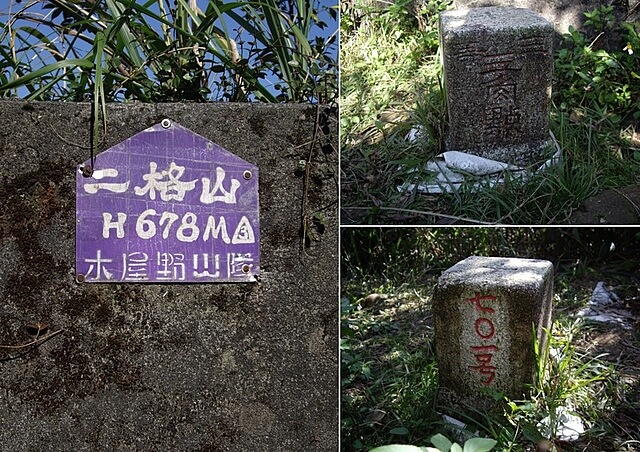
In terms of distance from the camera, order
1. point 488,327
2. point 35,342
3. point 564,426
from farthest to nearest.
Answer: point 488,327 < point 564,426 < point 35,342

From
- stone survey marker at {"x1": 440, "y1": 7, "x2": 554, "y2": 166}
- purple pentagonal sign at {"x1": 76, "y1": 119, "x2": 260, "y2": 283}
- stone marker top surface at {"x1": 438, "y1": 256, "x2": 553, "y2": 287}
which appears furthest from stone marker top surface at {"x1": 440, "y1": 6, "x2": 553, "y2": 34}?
purple pentagonal sign at {"x1": 76, "y1": 119, "x2": 260, "y2": 283}

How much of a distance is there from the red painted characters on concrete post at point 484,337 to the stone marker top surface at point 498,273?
0.24 feet

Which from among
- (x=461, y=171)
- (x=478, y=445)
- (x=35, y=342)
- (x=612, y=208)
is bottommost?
(x=478, y=445)

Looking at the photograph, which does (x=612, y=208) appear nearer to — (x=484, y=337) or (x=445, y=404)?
(x=484, y=337)

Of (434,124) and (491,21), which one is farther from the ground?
(491,21)

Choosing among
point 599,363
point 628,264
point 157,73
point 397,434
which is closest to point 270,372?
point 157,73

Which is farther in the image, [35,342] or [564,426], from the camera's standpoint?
[564,426]

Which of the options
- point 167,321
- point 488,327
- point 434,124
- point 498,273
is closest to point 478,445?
point 167,321

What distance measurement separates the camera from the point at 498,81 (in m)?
2.85

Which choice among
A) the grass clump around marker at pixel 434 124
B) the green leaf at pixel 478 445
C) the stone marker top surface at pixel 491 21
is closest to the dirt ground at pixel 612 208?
the grass clump around marker at pixel 434 124

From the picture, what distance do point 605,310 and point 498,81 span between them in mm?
1816

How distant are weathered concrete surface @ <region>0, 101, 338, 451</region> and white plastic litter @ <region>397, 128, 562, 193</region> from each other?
973mm

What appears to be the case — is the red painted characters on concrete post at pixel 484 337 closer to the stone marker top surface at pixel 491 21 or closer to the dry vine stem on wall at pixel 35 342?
the stone marker top surface at pixel 491 21

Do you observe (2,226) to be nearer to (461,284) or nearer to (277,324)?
(277,324)
